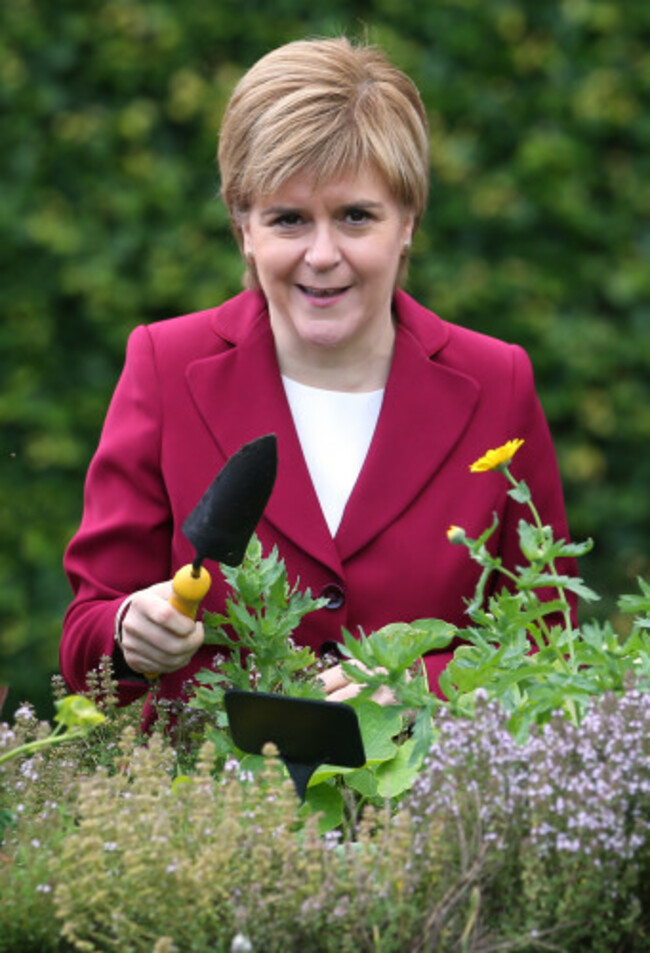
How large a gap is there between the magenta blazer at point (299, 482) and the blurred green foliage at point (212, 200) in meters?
1.89

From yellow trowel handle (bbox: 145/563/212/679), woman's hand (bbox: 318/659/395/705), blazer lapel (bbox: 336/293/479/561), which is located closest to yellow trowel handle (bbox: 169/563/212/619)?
yellow trowel handle (bbox: 145/563/212/679)

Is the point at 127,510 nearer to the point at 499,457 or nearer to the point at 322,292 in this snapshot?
the point at 322,292

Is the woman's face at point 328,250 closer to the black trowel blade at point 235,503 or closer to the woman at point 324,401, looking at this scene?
the woman at point 324,401

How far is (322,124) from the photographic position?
2.35m

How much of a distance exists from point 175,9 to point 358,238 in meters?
2.37

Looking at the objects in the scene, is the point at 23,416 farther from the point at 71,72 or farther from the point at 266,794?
the point at 266,794

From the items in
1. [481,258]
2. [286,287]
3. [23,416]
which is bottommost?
[23,416]

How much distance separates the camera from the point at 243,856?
1.49 metres

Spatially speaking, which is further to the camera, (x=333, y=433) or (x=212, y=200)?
(x=212, y=200)

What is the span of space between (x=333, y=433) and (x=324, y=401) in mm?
50

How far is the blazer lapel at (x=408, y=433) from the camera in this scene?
2.48 meters

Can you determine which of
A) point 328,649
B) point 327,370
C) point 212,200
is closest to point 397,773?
point 328,649

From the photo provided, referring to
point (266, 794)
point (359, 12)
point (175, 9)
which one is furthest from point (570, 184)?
point (266, 794)

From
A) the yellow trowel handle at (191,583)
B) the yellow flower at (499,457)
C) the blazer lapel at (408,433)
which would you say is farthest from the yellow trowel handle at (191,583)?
the blazer lapel at (408,433)
